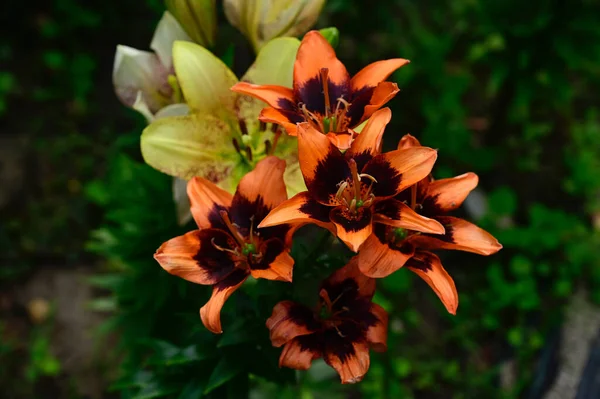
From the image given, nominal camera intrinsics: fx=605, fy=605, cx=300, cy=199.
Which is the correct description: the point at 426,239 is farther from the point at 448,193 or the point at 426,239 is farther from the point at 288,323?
the point at 288,323

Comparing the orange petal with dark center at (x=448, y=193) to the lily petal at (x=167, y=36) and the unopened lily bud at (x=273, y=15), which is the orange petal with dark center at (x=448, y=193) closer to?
the unopened lily bud at (x=273, y=15)

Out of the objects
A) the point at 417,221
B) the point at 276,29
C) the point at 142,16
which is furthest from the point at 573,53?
the point at 142,16

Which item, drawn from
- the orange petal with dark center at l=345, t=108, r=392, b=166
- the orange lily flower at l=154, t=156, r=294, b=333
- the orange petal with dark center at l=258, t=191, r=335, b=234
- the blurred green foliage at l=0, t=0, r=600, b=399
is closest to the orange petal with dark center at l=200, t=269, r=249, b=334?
the orange lily flower at l=154, t=156, r=294, b=333

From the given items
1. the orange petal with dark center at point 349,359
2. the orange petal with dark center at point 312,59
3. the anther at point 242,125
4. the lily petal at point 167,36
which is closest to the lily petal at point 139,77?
the lily petal at point 167,36

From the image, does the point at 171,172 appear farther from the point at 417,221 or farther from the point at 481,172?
the point at 481,172

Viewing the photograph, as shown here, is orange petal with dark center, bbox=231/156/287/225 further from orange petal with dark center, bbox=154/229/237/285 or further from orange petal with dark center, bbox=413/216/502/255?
orange petal with dark center, bbox=413/216/502/255

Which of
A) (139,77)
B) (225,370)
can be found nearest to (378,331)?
(225,370)
